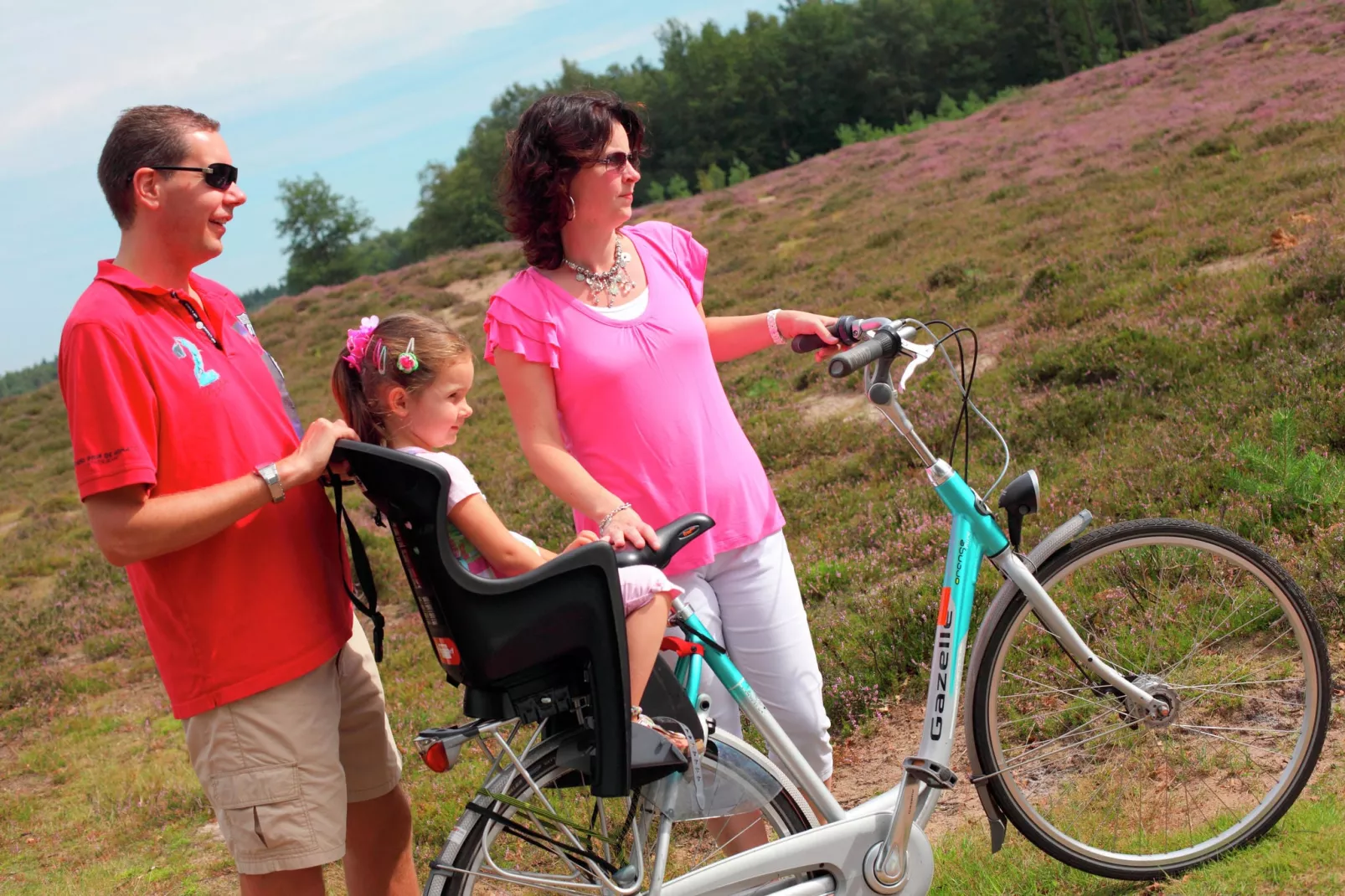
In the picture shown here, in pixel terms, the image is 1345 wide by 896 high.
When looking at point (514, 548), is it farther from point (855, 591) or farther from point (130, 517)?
point (855, 591)

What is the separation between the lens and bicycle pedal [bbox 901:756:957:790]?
112 inches

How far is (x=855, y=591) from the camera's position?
582cm

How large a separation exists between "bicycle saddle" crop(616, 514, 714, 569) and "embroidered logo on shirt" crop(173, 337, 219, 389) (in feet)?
3.56

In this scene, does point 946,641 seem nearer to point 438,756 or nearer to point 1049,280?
point 438,756

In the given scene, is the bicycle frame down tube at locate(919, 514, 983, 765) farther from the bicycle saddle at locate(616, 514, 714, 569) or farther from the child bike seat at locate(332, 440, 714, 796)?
the child bike seat at locate(332, 440, 714, 796)

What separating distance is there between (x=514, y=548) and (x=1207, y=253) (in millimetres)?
9355

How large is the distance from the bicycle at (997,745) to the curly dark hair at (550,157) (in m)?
0.80

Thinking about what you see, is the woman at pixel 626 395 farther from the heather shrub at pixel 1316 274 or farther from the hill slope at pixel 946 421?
the heather shrub at pixel 1316 274

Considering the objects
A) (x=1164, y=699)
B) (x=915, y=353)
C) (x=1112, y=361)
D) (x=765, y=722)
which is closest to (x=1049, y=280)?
(x=1112, y=361)

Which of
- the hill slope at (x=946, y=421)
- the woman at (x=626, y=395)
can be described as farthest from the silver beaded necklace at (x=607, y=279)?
the hill slope at (x=946, y=421)

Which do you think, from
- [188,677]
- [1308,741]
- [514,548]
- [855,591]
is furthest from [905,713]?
[188,677]

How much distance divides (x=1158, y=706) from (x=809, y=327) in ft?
4.73

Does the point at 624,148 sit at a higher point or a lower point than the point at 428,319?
higher

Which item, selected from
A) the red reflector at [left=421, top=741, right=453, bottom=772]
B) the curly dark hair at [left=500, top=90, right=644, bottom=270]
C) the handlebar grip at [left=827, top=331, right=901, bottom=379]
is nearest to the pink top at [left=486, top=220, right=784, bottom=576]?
the curly dark hair at [left=500, top=90, right=644, bottom=270]
